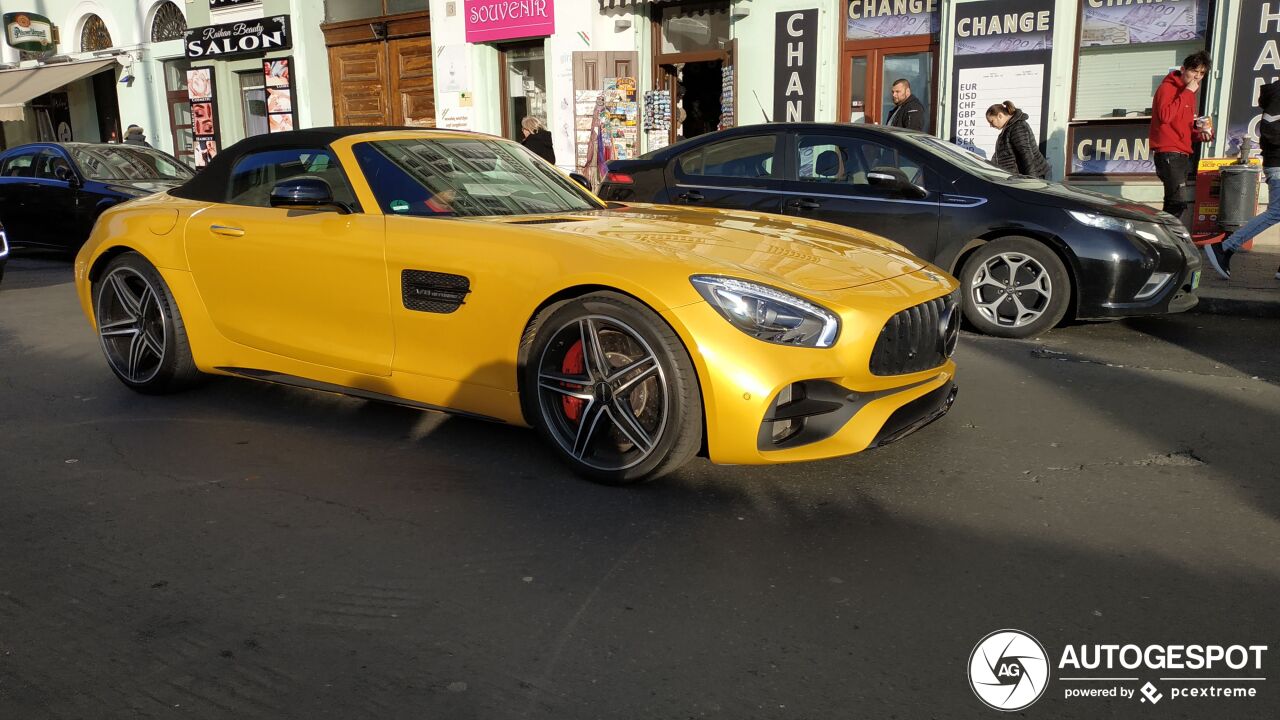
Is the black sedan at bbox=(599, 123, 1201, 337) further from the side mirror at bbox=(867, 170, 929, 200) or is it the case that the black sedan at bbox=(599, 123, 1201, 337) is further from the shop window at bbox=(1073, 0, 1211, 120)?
the shop window at bbox=(1073, 0, 1211, 120)

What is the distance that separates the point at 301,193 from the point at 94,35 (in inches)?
960

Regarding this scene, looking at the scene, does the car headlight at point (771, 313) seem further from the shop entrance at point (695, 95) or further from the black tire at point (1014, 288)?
the shop entrance at point (695, 95)

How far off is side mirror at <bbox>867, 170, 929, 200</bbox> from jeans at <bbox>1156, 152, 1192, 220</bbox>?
487cm

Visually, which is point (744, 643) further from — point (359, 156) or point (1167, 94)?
point (1167, 94)

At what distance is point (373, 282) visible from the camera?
4.55 meters

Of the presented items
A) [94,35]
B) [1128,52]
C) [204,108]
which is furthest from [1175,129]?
[94,35]

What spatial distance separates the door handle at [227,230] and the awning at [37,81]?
21567mm

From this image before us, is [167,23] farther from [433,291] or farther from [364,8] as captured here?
[433,291]

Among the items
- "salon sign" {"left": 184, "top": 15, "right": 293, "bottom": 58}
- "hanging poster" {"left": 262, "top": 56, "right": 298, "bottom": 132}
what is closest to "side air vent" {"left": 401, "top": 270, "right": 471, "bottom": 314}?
"hanging poster" {"left": 262, "top": 56, "right": 298, "bottom": 132}

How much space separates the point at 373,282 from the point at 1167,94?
30.9 ft

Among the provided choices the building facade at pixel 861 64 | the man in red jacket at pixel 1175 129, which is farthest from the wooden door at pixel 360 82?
the man in red jacket at pixel 1175 129

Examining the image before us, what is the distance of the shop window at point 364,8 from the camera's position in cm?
1972

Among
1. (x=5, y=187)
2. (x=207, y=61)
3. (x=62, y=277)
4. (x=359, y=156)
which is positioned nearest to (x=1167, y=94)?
(x=359, y=156)

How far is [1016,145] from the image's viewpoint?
408 inches
